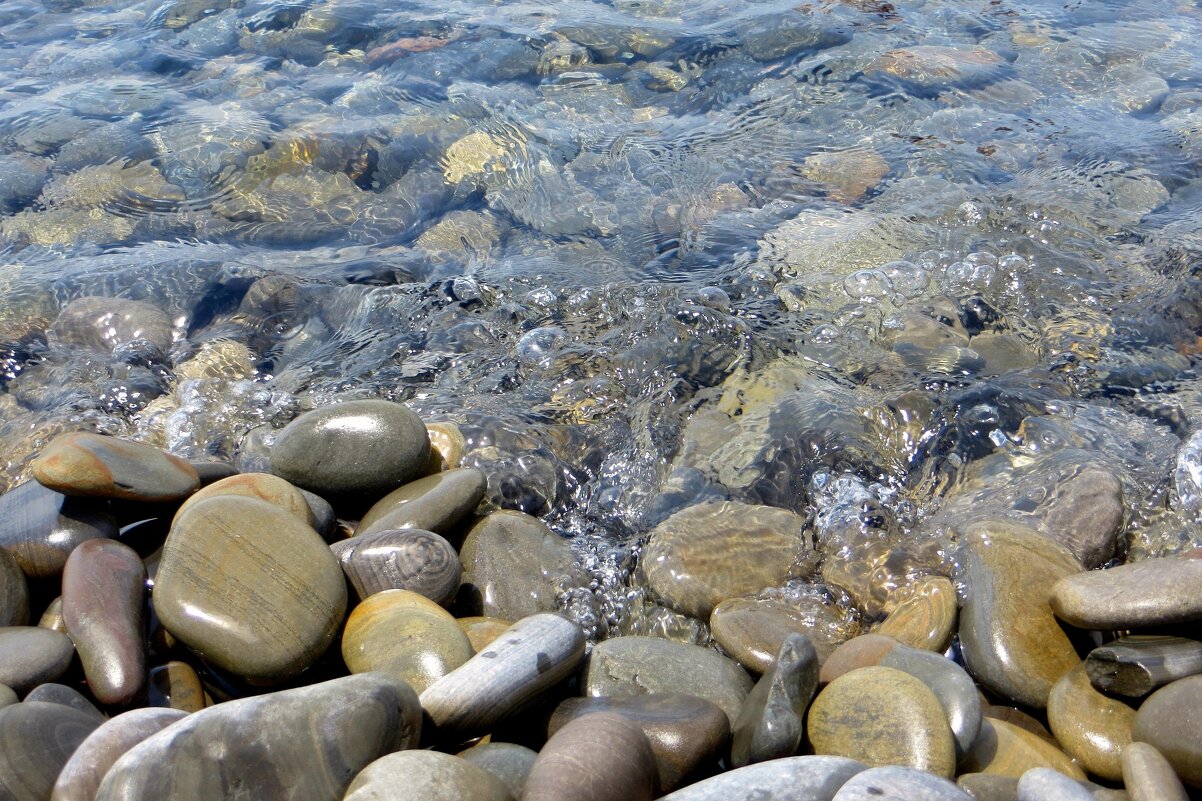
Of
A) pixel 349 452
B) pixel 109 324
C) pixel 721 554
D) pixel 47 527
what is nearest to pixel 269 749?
pixel 47 527

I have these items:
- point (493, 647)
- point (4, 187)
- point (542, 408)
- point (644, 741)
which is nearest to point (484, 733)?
point (493, 647)

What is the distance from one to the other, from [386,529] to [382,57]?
598 centimetres

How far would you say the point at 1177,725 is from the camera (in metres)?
2.13

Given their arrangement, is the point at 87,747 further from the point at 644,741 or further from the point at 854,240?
the point at 854,240

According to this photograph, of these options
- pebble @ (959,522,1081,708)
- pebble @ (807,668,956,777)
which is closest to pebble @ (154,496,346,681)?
pebble @ (807,668,956,777)

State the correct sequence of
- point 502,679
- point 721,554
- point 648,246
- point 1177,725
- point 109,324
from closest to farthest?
1. point 1177,725
2. point 502,679
3. point 721,554
4. point 109,324
5. point 648,246

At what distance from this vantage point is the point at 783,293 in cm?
482

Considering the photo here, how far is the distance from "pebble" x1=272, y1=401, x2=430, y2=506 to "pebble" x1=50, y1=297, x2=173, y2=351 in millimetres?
1879

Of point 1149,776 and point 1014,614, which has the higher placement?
point 1149,776

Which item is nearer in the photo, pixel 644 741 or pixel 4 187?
pixel 644 741

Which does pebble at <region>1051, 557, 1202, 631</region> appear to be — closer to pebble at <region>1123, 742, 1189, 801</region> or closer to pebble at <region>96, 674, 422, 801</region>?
pebble at <region>1123, 742, 1189, 801</region>

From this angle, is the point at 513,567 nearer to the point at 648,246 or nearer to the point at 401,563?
the point at 401,563

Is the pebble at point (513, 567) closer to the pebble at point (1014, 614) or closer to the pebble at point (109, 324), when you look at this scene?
the pebble at point (1014, 614)

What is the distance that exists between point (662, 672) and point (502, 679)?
0.51 meters
